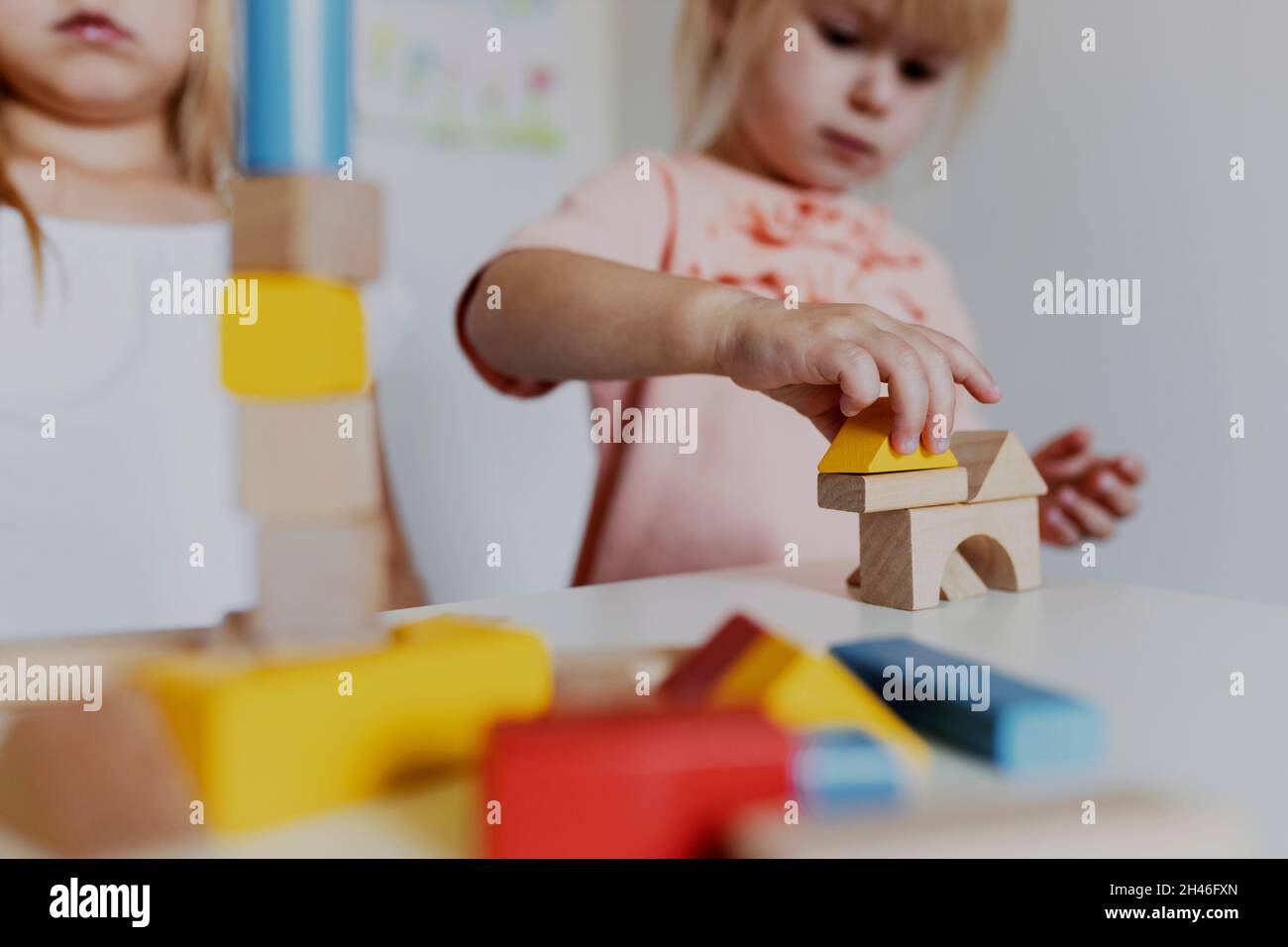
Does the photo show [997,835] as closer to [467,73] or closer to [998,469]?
[998,469]

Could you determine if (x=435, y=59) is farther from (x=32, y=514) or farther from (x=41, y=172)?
(x=32, y=514)

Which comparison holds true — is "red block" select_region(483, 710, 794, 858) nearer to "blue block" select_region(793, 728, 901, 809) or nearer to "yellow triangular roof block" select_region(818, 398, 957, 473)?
"blue block" select_region(793, 728, 901, 809)

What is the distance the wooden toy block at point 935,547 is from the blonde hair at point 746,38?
0.51 m

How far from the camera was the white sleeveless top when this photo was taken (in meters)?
0.93

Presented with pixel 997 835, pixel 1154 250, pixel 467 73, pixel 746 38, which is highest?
pixel 467 73

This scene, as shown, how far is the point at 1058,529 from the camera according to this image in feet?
2.87

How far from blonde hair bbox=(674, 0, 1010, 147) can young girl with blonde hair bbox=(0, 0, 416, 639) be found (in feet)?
1.57

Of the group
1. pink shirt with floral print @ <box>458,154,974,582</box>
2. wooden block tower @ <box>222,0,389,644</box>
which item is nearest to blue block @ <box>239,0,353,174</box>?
wooden block tower @ <box>222,0,389,644</box>

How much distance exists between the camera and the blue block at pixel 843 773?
281 millimetres

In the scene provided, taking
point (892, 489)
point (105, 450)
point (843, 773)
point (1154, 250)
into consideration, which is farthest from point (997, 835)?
point (1154, 250)

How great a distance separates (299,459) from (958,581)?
1.35 ft

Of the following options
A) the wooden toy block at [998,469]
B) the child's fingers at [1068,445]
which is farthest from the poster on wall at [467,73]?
the wooden toy block at [998,469]

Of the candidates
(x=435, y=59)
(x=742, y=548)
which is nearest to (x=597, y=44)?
(x=435, y=59)

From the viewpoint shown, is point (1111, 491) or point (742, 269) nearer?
point (1111, 491)
